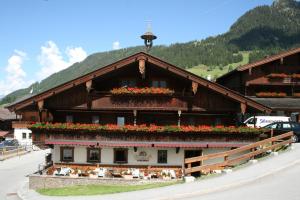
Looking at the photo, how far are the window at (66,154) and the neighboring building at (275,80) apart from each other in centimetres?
2212

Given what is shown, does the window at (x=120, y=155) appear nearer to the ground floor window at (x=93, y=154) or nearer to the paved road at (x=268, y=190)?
the ground floor window at (x=93, y=154)

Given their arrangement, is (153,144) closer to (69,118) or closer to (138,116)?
(138,116)

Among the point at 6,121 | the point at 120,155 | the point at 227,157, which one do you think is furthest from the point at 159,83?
the point at 6,121

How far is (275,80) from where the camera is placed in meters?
44.4

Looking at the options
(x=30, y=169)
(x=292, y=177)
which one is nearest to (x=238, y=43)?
(x=30, y=169)

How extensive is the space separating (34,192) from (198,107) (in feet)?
43.6

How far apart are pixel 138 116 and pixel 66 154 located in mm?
6241

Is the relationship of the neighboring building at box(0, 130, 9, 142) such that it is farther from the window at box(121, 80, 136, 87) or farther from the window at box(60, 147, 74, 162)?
the window at box(121, 80, 136, 87)

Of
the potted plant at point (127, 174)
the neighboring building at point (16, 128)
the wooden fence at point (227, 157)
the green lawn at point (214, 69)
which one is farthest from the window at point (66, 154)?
the green lawn at point (214, 69)

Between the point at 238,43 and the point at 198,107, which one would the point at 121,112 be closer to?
the point at 198,107

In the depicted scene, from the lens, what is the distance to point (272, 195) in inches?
620

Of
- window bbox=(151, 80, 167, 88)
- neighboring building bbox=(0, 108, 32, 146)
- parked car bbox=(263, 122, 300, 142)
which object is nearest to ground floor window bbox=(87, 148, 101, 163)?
window bbox=(151, 80, 167, 88)

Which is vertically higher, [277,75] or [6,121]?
[277,75]

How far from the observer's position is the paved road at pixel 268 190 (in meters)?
15.6
